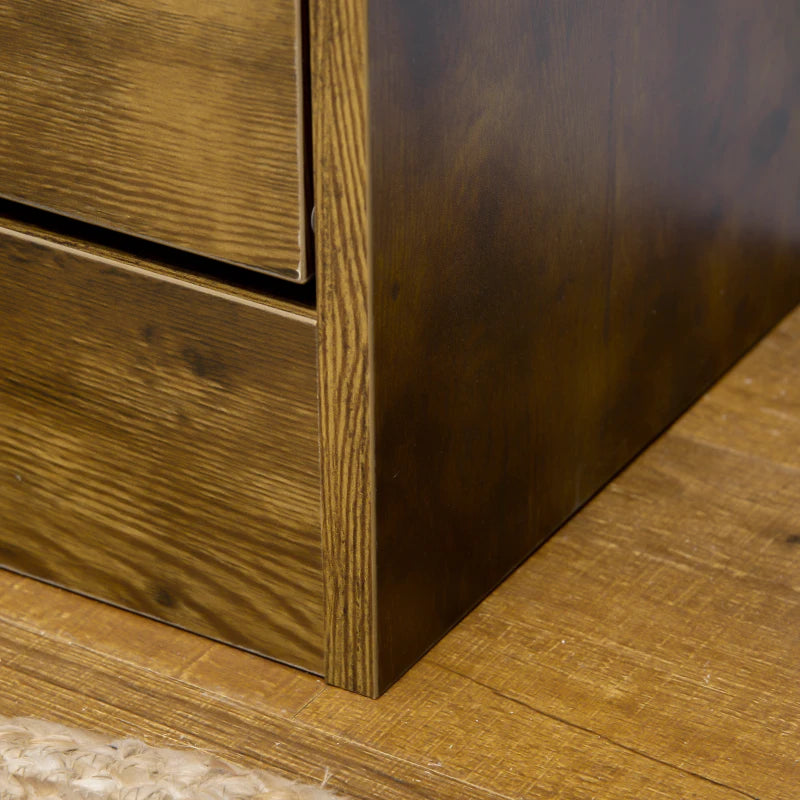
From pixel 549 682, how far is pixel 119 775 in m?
0.22

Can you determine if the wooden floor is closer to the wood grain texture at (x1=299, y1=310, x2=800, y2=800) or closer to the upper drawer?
the wood grain texture at (x1=299, y1=310, x2=800, y2=800)

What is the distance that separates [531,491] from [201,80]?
315 mm

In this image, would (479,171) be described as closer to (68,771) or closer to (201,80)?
(201,80)

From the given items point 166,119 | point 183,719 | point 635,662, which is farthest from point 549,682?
point 166,119

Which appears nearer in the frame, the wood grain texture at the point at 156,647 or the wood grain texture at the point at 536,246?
the wood grain texture at the point at 536,246

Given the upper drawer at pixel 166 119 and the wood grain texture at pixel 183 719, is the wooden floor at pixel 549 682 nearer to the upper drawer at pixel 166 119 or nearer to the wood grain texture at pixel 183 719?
the wood grain texture at pixel 183 719

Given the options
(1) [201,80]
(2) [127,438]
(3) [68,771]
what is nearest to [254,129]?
(1) [201,80]

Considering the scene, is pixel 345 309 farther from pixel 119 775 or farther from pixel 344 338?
pixel 119 775

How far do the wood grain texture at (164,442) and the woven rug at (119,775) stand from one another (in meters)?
0.09

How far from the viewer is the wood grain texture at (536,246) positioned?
2.16 ft

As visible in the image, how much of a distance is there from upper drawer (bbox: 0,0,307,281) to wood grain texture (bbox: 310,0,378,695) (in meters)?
0.01

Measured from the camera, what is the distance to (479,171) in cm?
69

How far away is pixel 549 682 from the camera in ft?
2.51

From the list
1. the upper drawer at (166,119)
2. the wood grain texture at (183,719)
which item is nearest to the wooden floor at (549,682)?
the wood grain texture at (183,719)
